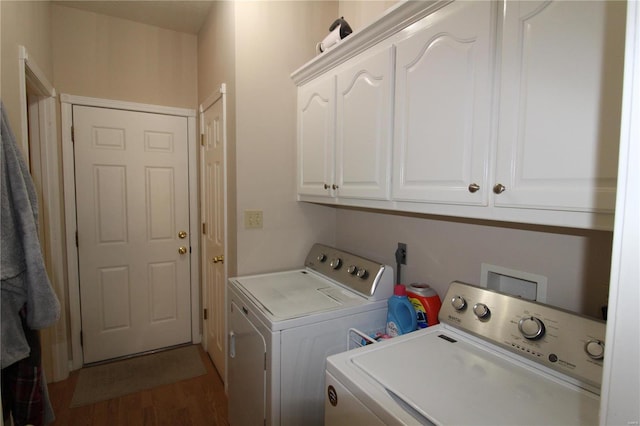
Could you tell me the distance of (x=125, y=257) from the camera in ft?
9.02

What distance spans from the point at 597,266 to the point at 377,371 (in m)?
0.76

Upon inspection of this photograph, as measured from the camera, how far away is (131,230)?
2.75 meters

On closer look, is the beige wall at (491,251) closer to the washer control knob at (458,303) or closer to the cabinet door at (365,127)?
the washer control knob at (458,303)

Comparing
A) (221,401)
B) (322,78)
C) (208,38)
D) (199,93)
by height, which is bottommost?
(221,401)

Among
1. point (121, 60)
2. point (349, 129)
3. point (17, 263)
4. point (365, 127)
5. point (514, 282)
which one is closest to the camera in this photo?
point (17, 263)

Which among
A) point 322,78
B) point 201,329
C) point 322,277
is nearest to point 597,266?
point 322,277

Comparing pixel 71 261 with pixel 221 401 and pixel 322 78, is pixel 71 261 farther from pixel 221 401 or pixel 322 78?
pixel 322 78

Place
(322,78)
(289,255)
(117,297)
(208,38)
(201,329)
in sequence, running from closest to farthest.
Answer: (322,78) → (289,255) → (208,38) → (117,297) → (201,329)

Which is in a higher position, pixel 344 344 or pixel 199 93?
pixel 199 93

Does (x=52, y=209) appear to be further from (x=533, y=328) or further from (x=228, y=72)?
(x=533, y=328)

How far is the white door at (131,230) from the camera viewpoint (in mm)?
2604

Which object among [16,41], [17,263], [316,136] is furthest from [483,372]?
[16,41]

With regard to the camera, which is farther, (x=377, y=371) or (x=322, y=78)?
(x=322, y=78)

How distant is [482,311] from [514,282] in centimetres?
20
